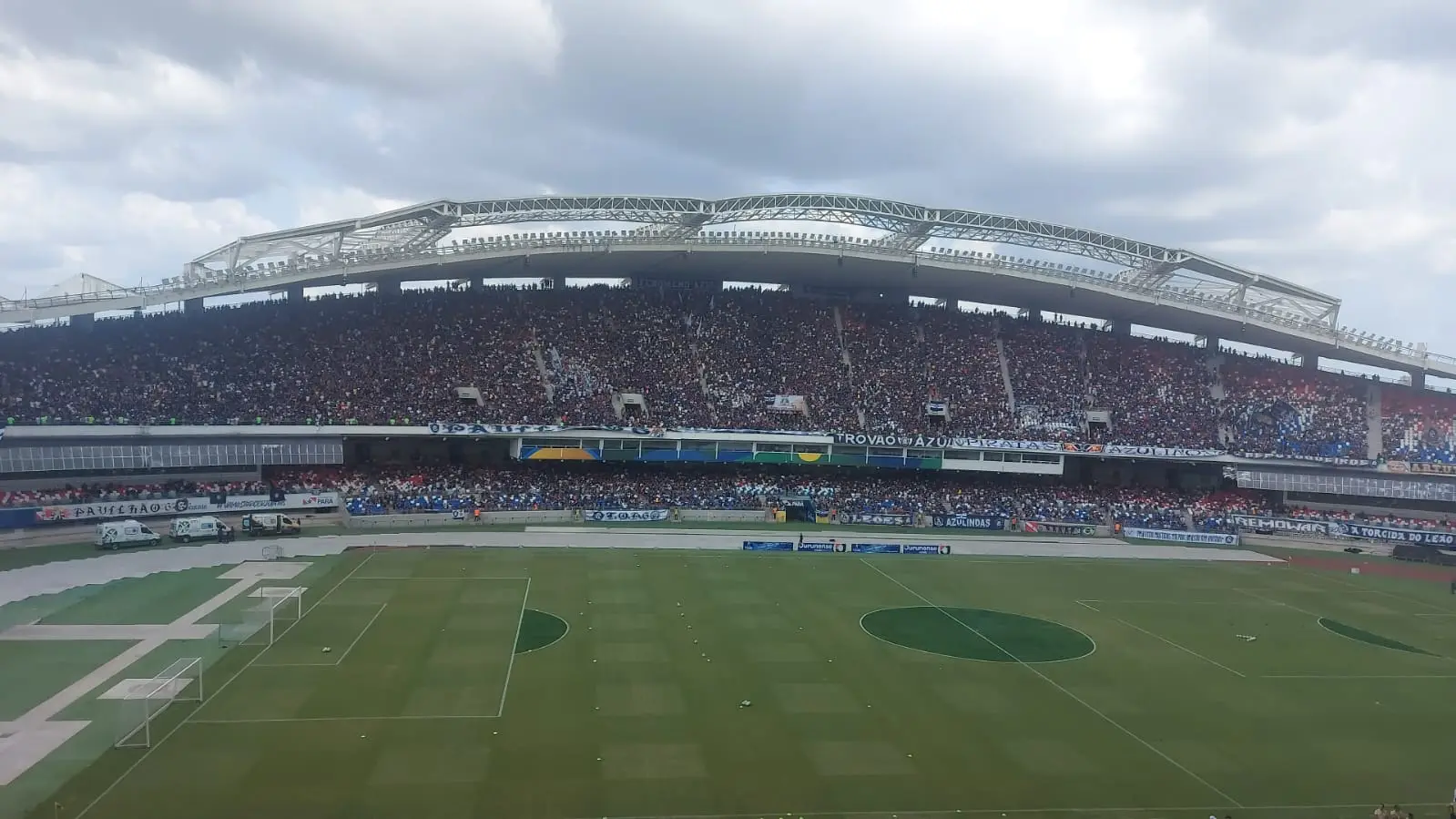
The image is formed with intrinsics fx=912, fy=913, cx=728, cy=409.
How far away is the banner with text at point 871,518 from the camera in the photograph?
52.5 m

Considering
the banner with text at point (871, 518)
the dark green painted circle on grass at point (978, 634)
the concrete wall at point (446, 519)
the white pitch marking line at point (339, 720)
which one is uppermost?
the concrete wall at point (446, 519)

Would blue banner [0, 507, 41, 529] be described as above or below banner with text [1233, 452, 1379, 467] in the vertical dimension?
below

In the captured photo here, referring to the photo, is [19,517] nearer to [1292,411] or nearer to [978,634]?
[978,634]

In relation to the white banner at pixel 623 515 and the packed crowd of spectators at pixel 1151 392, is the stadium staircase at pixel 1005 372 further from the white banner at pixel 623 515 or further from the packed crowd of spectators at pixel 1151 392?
the white banner at pixel 623 515

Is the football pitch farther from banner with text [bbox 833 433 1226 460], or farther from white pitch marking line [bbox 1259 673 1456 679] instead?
banner with text [bbox 833 433 1226 460]

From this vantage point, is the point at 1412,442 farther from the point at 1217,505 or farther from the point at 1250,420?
the point at 1217,505

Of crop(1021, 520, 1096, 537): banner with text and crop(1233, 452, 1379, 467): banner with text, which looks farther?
crop(1233, 452, 1379, 467): banner with text

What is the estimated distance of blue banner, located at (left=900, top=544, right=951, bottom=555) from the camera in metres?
44.2

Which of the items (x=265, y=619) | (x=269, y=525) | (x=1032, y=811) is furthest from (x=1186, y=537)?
(x=269, y=525)

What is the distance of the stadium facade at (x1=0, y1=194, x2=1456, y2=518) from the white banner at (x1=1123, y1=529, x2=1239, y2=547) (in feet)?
18.0

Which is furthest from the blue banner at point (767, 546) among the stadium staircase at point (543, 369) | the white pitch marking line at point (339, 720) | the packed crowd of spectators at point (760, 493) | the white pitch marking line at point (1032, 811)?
the white pitch marking line at point (1032, 811)

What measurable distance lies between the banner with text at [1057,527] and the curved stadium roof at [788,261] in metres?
15.1

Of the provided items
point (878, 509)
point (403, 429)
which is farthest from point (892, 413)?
point (403, 429)

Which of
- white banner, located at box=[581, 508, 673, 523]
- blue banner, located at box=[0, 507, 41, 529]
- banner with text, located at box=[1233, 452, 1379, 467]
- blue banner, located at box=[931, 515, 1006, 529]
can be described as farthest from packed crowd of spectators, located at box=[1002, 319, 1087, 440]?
blue banner, located at box=[0, 507, 41, 529]
